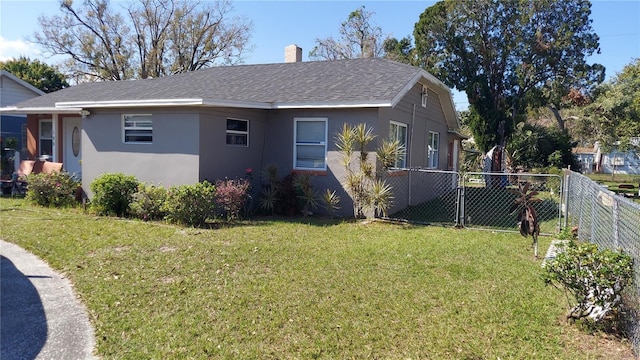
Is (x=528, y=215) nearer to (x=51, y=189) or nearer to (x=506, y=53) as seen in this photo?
(x=51, y=189)

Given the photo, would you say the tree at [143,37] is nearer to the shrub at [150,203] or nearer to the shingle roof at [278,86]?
the shingle roof at [278,86]

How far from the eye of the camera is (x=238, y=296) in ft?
16.2

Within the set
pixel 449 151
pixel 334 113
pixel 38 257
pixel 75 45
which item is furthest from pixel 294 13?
pixel 75 45

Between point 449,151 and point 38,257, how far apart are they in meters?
15.9

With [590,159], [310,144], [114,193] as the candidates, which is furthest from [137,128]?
[590,159]

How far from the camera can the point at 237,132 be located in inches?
432

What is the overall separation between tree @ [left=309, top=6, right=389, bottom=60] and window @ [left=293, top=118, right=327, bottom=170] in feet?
83.5

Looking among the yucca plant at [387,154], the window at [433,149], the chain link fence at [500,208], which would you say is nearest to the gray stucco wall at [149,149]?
the yucca plant at [387,154]

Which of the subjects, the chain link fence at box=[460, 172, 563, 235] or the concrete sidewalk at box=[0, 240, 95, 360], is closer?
the concrete sidewalk at box=[0, 240, 95, 360]

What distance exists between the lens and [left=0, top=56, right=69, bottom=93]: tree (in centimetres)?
2820

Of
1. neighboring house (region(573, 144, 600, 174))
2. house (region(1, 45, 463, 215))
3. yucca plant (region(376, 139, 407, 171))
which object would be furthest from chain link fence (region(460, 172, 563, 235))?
neighboring house (region(573, 144, 600, 174))

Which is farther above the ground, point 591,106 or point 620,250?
point 591,106

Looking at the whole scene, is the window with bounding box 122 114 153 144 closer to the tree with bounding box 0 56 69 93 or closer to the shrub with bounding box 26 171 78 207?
the shrub with bounding box 26 171 78 207

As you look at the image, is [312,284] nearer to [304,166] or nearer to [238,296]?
[238,296]
